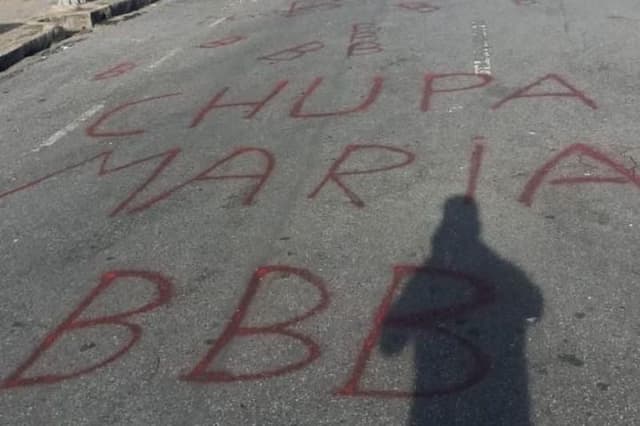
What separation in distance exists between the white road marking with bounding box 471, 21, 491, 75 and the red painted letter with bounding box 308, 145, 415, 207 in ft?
7.34

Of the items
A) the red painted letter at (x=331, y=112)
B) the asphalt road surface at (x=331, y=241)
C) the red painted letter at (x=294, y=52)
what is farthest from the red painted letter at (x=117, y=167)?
the red painted letter at (x=294, y=52)

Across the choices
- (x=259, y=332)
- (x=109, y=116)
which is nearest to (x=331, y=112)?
(x=109, y=116)

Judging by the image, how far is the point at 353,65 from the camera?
29.1ft

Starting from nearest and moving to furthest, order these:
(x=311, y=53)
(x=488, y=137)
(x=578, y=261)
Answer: (x=578, y=261) < (x=488, y=137) < (x=311, y=53)

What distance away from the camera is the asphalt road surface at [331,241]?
144 inches

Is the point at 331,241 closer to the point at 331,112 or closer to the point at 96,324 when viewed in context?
the point at 96,324

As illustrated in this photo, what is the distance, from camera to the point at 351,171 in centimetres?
598

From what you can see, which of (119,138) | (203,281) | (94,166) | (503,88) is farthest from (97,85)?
(203,281)

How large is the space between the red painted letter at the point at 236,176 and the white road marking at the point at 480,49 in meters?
2.67

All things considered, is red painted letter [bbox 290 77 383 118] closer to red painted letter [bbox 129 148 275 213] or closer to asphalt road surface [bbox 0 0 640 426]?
asphalt road surface [bbox 0 0 640 426]

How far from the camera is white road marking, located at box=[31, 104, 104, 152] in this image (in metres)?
7.29

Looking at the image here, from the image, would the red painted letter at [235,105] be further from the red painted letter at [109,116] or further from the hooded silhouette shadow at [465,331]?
the hooded silhouette shadow at [465,331]

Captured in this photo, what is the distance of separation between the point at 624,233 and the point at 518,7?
736 centimetres

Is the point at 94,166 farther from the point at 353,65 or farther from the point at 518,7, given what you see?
the point at 518,7
